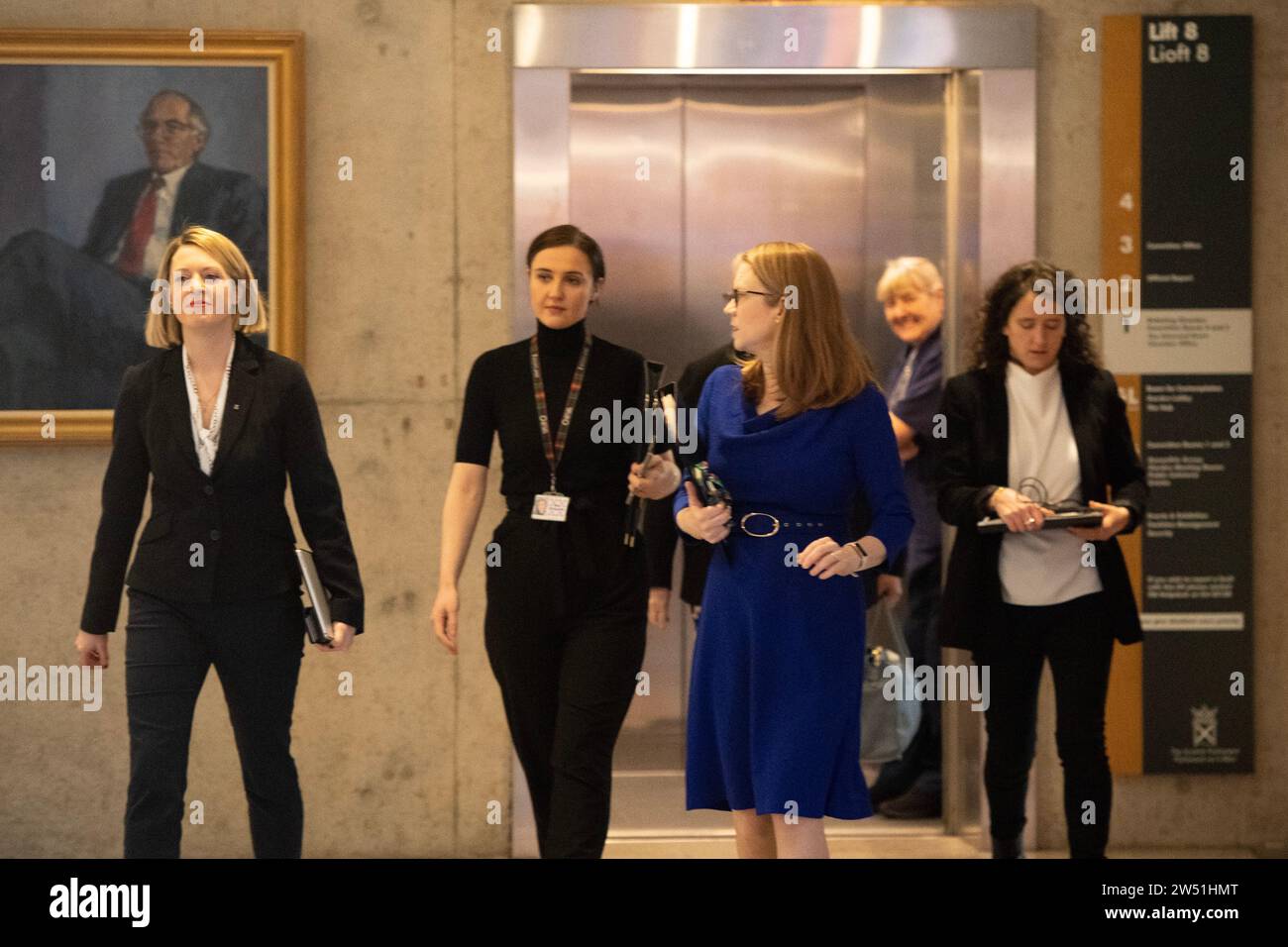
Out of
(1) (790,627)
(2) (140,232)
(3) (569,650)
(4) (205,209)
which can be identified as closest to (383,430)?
(4) (205,209)

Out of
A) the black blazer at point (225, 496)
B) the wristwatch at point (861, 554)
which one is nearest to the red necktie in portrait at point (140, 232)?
the black blazer at point (225, 496)

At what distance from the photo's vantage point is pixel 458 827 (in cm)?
574

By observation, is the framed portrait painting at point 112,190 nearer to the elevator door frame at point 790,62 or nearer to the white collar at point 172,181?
the white collar at point 172,181

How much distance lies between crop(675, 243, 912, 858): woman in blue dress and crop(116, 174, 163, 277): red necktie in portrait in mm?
2480

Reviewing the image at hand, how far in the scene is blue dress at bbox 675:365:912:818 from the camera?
395 centimetres

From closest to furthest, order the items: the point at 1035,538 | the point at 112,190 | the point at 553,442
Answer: the point at 553,442 < the point at 1035,538 < the point at 112,190

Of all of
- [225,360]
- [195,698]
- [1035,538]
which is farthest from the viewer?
[1035,538]

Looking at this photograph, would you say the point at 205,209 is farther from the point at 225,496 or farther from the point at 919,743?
the point at 919,743

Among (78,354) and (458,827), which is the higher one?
(78,354)

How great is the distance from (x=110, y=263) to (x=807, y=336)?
275cm

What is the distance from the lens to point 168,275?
419 centimetres
